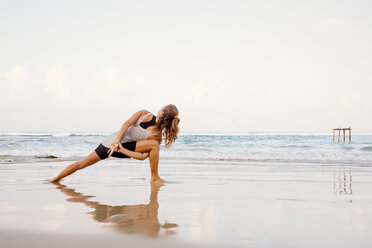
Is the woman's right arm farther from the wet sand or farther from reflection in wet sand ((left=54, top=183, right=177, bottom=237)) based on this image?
reflection in wet sand ((left=54, top=183, right=177, bottom=237))

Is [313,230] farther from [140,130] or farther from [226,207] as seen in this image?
[140,130]

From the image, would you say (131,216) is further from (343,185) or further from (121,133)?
(343,185)

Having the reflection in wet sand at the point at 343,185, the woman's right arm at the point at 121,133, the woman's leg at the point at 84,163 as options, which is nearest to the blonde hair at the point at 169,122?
the woman's right arm at the point at 121,133

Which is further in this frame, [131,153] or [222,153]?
[222,153]

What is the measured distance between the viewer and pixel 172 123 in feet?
17.0

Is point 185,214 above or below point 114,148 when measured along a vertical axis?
below

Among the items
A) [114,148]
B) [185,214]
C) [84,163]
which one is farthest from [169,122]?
[185,214]

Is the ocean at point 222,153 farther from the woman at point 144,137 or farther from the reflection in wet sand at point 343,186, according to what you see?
the woman at point 144,137

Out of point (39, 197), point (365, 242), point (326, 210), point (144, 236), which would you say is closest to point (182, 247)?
point (144, 236)

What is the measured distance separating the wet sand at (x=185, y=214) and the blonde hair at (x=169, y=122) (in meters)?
0.71

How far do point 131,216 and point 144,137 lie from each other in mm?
2406

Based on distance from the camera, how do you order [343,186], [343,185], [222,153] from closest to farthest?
[343,186] < [343,185] < [222,153]

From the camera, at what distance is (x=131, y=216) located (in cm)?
297

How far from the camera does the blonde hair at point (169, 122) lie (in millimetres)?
5145
